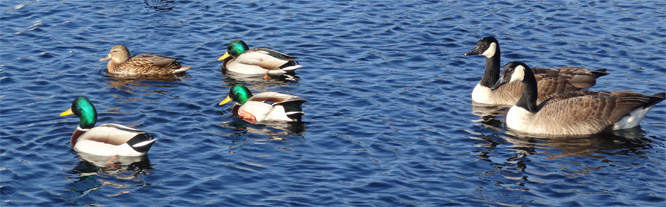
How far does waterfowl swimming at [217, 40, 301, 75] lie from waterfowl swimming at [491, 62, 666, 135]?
19.6ft

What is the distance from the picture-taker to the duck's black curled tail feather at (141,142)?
51.2 feet

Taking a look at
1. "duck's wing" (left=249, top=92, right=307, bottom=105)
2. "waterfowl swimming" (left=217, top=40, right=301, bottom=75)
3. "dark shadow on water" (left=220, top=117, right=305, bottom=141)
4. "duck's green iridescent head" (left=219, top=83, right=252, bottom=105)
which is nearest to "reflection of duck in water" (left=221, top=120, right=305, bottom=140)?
"dark shadow on water" (left=220, top=117, right=305, bottom=141)

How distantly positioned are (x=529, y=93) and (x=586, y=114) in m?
1.30

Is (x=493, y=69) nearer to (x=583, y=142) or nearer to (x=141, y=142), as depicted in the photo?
(x=583, y=142)

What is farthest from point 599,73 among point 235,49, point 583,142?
point 235,49

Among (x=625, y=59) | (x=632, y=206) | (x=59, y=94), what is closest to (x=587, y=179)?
A: (x=632, y=206)

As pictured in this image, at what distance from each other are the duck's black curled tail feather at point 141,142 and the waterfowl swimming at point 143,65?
5.88 m

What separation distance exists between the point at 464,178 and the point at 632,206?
2680mm

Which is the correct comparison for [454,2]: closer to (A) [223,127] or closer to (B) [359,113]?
(B) [359,113]

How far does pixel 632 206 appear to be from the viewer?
14141 millimetres

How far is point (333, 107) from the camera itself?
19203mm

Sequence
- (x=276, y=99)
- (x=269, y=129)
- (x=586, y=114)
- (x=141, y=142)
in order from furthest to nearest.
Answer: (x=276, y=99)
(x=269, y=129)
(x=586, y=114)
(x=141, y=142)

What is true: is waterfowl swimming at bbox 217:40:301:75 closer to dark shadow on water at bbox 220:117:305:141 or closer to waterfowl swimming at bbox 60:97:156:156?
dark shadow on water at bbox 220:117:305:141

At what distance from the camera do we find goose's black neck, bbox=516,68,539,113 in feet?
60.4
